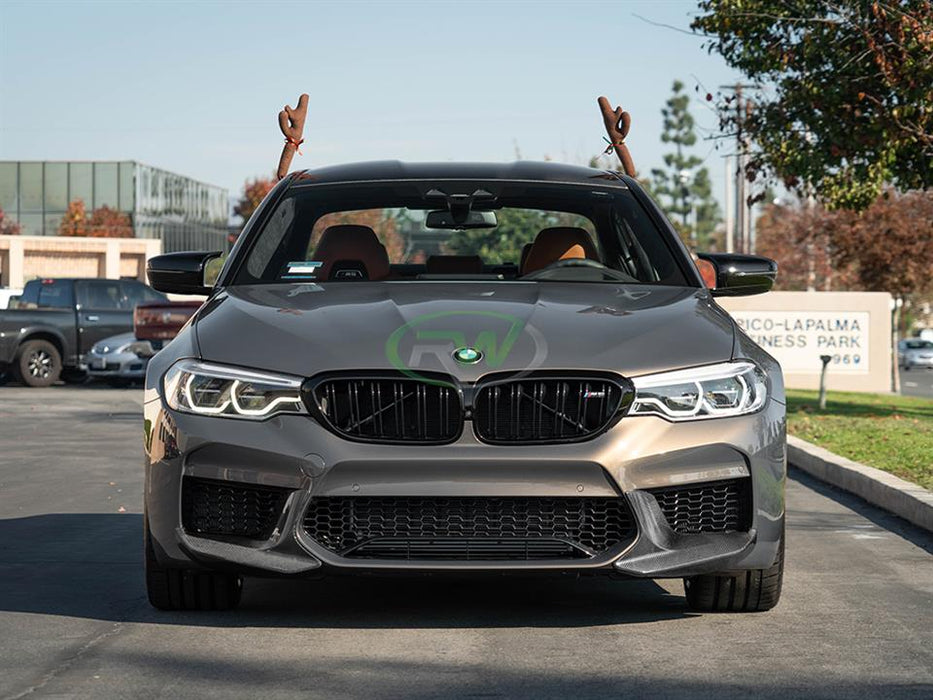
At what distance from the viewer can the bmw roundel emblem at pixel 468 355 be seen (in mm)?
5754

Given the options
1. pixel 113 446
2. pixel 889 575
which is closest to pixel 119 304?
pixel 113 446

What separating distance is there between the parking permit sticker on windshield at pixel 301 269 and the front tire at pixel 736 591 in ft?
6.63

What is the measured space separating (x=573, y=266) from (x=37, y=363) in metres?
23.2

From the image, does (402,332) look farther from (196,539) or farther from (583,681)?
(583,681)

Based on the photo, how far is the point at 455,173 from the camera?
7.81m

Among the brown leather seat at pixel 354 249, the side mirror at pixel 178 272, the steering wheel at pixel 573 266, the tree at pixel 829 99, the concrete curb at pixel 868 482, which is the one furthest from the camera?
the tree at pixel 829 99

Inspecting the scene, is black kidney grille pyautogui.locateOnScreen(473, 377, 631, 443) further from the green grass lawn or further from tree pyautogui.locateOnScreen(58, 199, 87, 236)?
tree pyautogui.locateOnScreen(58, 199, 87, 236)

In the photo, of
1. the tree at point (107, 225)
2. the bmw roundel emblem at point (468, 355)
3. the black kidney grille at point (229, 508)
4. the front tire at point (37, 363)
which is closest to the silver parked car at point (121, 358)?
the front tire at point (37, 363)

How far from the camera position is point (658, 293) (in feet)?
22.1

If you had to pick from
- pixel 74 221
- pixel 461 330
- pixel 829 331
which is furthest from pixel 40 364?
pixel 74 221

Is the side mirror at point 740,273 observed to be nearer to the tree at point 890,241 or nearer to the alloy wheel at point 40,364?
the alloy wheel at point 40,364

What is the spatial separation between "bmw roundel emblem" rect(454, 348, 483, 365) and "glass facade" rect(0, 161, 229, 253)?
92798 millimetres

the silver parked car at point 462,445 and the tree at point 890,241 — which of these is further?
the tree at point 890,241

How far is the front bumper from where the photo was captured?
5.62 meters
